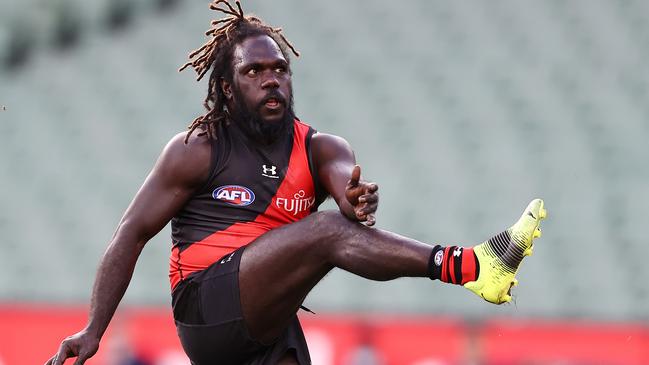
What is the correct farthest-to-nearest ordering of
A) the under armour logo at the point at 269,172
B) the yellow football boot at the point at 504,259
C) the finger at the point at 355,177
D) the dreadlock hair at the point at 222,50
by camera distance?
the dreadlock hair at the point at 222,50
the under armour logo at the point at 269,172
the yellow football boot at the point at 504,259
the finger at the point at 355,177

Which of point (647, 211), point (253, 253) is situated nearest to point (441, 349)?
point (647, 211)

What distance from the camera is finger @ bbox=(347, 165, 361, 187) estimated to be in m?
4.93

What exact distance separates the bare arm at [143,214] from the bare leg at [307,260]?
41 cm

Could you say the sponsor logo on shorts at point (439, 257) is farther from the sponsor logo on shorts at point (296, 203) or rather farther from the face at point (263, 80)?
the face at point (263, 80)

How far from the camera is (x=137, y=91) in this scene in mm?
14836

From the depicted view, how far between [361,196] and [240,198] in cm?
70

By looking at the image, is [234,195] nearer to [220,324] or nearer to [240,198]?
[240,198]

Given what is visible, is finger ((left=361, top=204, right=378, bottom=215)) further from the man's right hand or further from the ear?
the man's right hand

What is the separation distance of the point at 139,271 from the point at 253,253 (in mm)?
7578

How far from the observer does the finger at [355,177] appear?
4.93m

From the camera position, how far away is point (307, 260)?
16.9ft

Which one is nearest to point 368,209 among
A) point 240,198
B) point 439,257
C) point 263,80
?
point 439,257

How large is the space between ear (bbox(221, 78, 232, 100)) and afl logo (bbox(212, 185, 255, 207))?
48 centimetres

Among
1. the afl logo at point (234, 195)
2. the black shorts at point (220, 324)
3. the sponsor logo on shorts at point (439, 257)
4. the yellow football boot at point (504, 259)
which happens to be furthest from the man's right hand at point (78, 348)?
the yellow football boot at point (504, 259)
